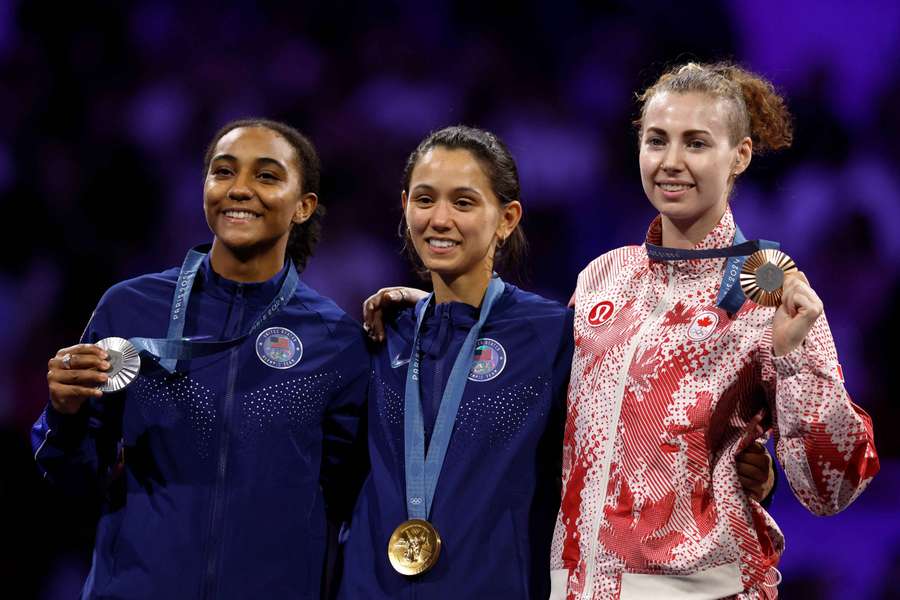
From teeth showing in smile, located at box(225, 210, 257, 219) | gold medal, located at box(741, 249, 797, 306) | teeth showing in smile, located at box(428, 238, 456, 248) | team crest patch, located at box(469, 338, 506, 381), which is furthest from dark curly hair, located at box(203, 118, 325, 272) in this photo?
gold medal, located at box(741, 249, 797, 306)

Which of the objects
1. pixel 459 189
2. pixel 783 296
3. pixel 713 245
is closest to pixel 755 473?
pixel 783 296

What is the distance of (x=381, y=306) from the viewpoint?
8.87 ft

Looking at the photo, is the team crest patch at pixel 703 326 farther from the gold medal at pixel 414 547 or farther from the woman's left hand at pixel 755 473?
the gold medal at pixel 414 547

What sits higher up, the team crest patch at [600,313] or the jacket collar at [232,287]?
the jacket collar at [232,287]

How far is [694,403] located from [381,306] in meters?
0.88

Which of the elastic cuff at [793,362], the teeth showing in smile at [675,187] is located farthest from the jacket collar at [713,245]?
the elastic cuff at [793,362]

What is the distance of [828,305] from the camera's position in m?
4.16

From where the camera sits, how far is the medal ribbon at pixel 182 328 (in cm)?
248

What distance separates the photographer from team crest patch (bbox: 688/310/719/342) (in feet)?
7.41

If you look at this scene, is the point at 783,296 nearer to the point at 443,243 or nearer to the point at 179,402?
the point at 443,243

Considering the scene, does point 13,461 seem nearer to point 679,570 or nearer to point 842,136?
point 679,570

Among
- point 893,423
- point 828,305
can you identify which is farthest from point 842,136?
point 893,423

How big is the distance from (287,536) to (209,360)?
1.53 ft

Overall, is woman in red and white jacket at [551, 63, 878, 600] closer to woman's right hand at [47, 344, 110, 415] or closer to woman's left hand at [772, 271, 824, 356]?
woman's left hand at [772, 271, 824, 356]
